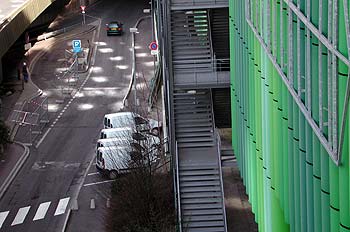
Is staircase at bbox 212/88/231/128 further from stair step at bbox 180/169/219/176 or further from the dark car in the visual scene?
the dark car

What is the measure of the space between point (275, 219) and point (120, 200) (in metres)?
15.0

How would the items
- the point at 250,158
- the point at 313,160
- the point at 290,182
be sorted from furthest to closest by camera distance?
the point at 250,158 < the point at 290,182 < the point at 313,160

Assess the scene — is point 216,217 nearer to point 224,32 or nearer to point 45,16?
point 224,32

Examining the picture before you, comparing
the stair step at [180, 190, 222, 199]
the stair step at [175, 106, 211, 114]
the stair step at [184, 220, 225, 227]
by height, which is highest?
the stair step at [175, 106, 211, 114]

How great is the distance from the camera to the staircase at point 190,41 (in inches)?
2030

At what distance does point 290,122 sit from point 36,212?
80.9ft

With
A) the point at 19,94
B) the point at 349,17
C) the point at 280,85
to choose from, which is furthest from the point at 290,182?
the point at 19,94

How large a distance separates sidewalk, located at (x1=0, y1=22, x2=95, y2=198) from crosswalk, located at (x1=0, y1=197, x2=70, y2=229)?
322 centimetres

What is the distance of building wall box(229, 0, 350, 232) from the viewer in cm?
2255

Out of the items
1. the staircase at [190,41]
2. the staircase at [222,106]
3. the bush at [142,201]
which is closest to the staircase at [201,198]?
the bush at [142,201]

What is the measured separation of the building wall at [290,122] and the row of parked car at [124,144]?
6.91 metres

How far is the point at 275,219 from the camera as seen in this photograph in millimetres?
31969

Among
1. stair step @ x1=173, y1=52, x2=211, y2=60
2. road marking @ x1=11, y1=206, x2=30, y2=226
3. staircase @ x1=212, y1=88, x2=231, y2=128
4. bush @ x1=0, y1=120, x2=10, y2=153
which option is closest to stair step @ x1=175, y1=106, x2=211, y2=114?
stair step @ x1=173, y1=52, x2=211, y2=60

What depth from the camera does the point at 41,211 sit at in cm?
5034
